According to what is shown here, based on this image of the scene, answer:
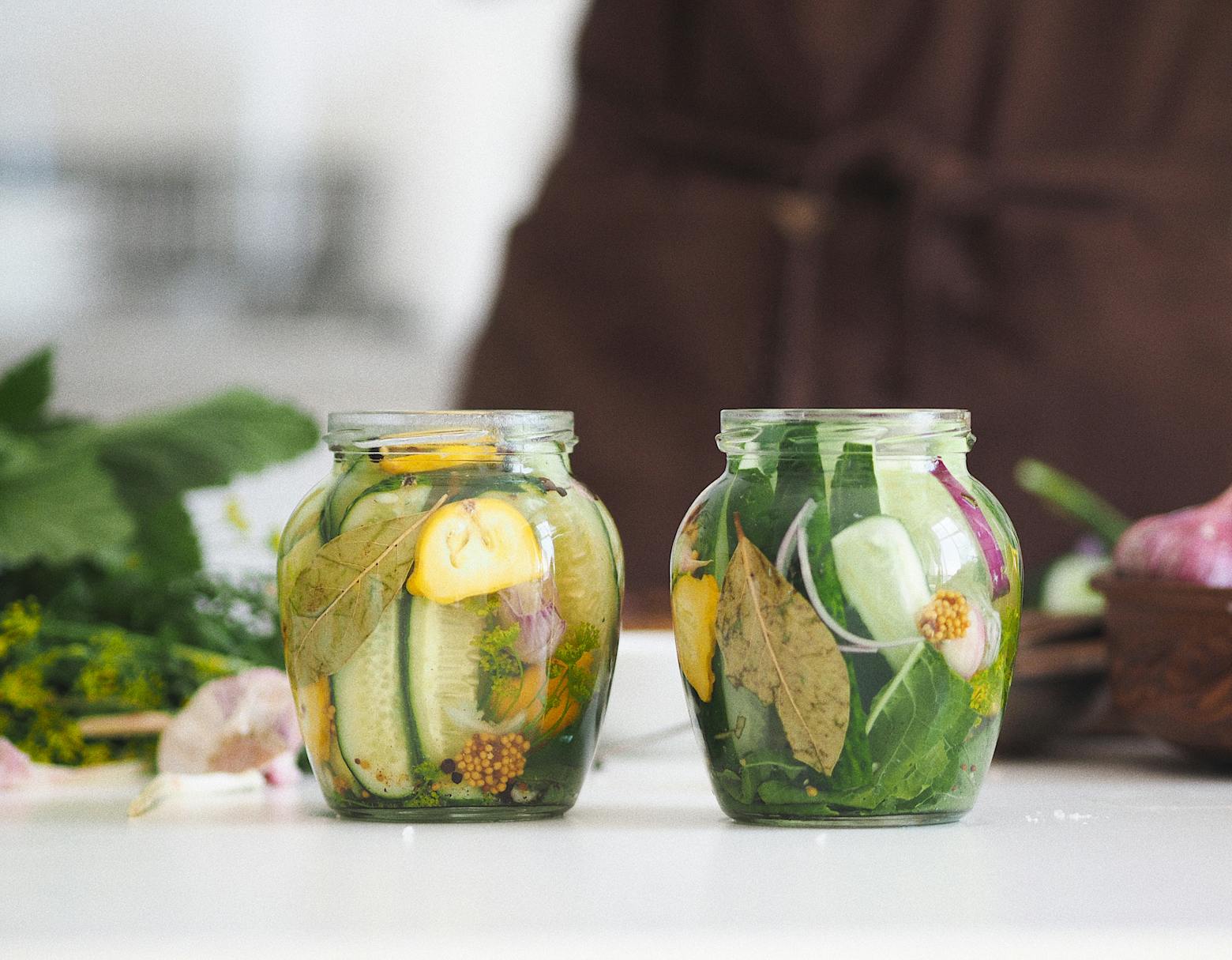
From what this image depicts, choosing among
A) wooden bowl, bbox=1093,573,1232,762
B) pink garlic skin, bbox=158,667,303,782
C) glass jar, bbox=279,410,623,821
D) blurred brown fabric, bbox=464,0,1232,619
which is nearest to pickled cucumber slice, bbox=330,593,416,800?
glass jar, bbox=279,410,623,821

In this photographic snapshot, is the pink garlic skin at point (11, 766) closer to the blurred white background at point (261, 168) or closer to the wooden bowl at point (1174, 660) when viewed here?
the wooden bowl at point (1174, 660)

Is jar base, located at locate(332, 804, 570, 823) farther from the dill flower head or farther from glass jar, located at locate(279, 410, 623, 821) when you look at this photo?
the dill flower head

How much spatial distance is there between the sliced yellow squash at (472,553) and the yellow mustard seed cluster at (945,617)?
11cm

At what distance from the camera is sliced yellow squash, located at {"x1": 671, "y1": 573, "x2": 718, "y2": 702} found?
413 mm

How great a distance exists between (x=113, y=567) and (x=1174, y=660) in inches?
18.3

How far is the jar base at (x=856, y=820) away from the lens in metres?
0.42

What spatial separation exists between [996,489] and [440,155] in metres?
1.40

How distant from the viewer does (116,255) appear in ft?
7.37

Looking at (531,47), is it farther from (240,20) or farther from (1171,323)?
(1171,323)

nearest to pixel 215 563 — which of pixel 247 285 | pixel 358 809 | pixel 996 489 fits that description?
pixel 358 809

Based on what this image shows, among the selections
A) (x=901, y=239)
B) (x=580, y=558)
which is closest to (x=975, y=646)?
(x=580, y=558)

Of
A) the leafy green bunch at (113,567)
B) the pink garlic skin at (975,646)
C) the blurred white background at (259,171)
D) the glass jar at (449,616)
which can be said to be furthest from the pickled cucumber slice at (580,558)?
the blurred white background at (259,171)

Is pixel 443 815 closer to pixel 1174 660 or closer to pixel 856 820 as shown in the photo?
pixel 856 820

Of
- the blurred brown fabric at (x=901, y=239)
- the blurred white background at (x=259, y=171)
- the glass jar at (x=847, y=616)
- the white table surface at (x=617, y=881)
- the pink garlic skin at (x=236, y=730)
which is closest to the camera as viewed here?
the white table surface at (x=617, y=881)
